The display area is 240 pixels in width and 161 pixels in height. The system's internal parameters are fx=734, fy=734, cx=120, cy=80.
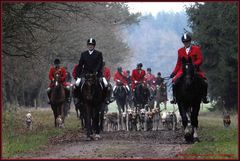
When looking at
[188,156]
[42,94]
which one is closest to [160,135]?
[188,156]

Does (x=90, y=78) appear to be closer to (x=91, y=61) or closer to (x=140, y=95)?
(x=91, y=61)

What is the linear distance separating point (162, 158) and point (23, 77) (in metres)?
28.6

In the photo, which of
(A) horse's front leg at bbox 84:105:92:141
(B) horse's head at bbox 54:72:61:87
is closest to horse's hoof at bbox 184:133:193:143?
(A) horse's front leg at bbox 84:105:92:141

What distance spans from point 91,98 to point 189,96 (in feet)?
9.98

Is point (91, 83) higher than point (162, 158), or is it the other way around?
point (91, 83)

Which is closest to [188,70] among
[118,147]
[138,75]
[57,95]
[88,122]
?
[118,147]

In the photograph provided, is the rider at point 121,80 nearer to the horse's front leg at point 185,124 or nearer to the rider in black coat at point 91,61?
the rider in black coat at point 91,61

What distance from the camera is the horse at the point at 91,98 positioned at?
65.8 feet

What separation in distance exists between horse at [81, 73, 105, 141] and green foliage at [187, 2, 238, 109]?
52.5 feet

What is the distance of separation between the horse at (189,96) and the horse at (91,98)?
99.0 inches

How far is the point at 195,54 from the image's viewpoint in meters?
18.6

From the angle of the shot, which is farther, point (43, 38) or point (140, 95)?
point (43, 38)

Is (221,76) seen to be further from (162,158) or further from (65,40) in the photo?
(162,158)

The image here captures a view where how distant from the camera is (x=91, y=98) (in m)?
20.3
